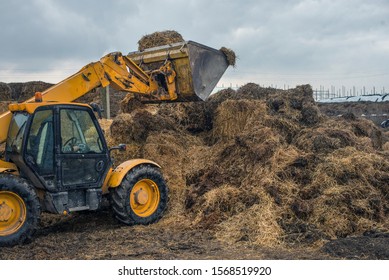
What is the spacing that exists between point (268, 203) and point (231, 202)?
2.20 ft

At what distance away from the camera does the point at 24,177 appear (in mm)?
7426

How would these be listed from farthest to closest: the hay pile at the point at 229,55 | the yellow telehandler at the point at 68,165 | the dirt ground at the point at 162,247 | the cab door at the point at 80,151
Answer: the hay pile at the point at 229,55, the cab door at the point at 80,151, the yellow telehandler at the point at 68,165, the dirt ground at the point at 162,247

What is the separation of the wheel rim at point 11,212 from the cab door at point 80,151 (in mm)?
720

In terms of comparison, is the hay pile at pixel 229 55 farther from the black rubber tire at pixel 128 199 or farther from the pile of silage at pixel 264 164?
the black rubber tire at pixel 128 199

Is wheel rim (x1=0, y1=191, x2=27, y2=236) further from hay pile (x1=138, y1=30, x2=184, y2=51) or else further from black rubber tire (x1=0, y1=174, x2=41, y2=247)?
hay pile (x1=138, y1=30, x2=184, y2=51)

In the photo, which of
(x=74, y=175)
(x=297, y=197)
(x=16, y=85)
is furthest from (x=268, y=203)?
(x=16, y=85)

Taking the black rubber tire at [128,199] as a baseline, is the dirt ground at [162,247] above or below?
below

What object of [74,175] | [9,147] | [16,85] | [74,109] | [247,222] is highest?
[16,85]

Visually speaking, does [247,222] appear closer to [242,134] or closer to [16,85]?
[242,134]

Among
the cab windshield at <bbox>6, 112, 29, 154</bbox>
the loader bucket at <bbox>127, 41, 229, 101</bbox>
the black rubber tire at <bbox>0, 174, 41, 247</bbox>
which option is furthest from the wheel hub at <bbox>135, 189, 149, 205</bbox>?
the loader bucket at <bbox>127, 41, 229, 101</bbox>

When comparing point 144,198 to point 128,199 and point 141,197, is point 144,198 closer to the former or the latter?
point 141,197

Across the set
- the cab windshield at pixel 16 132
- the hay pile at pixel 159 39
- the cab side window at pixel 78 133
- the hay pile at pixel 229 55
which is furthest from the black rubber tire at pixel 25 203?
the hay pile at pixel 159 39

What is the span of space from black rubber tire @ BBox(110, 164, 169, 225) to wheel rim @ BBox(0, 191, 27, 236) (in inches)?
64.2

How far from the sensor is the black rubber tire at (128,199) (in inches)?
318
